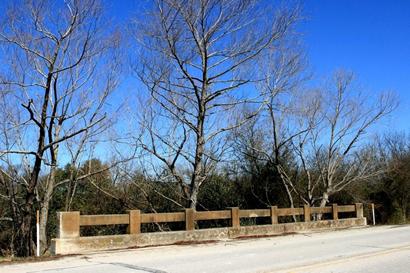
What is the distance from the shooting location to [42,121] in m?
19.1

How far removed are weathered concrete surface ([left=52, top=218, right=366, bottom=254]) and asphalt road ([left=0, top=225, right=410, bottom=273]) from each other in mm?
800

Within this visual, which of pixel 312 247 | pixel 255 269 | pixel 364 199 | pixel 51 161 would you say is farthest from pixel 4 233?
pixel 364 199

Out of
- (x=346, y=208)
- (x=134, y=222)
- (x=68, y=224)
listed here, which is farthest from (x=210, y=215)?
(x=346, y=208)

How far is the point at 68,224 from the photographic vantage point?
13555mm

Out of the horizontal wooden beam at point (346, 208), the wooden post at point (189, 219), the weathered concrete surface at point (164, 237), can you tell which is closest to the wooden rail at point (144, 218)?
the wooden post at point (189, 219)

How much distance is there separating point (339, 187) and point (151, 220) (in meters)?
18.8

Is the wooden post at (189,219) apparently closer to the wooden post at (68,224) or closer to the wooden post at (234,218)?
the wooden post at (234,218)

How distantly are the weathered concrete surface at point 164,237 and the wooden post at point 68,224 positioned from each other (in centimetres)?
14

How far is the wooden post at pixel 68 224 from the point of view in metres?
13.4

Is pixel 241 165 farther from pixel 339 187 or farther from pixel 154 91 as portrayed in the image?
pixel 154 91

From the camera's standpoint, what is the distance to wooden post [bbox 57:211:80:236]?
13406 mm

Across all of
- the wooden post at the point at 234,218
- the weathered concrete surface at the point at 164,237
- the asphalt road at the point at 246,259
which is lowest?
the asphalt road at the point at 246,259

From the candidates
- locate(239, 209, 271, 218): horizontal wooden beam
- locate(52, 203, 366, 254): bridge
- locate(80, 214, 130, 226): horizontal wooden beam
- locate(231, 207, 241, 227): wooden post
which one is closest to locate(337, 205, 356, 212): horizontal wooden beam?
locate(52, 203, 366, 254): bridge

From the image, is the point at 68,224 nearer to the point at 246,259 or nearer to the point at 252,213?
the point at 246,259
